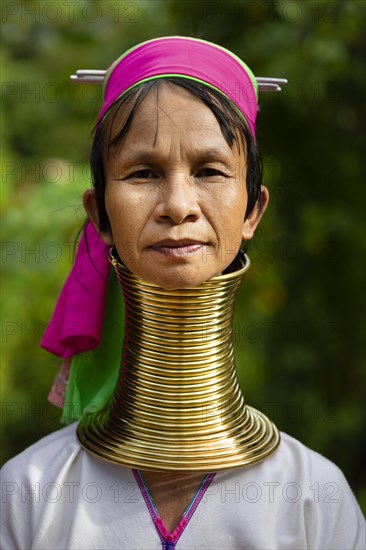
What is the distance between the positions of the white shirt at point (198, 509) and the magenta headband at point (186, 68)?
100cm

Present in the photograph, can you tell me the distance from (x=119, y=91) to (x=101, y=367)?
90cm

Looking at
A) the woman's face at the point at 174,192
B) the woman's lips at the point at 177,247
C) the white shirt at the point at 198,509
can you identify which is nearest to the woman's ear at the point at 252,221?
the woman's face at the point at 174,192

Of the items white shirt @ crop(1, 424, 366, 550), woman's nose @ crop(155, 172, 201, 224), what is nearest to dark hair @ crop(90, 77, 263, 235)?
woman's nose @ crop(155, 172, 201, 224)

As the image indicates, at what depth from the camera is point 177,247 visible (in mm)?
2246

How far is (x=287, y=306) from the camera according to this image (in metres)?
5.33

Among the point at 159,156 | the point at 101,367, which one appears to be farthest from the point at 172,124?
the point at 101,367

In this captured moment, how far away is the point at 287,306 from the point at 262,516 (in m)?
3.06

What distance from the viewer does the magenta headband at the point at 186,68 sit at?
2311 millimetres

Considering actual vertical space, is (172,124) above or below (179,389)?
above

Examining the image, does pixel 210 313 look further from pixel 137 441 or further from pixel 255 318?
pixel 255 318

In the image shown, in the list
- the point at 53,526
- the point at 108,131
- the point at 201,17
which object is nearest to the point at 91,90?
the point at 201,17

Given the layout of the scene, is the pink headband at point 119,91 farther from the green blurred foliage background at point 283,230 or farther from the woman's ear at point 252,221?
the green blurred foliage background at point 283,230

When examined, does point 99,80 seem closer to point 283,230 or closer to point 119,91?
point 119,91

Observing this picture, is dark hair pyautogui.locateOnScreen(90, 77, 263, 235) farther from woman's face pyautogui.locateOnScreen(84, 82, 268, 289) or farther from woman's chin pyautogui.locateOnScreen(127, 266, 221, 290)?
woman's chin pyautogui.locateOnScreen(127, 266, 221, 290)
